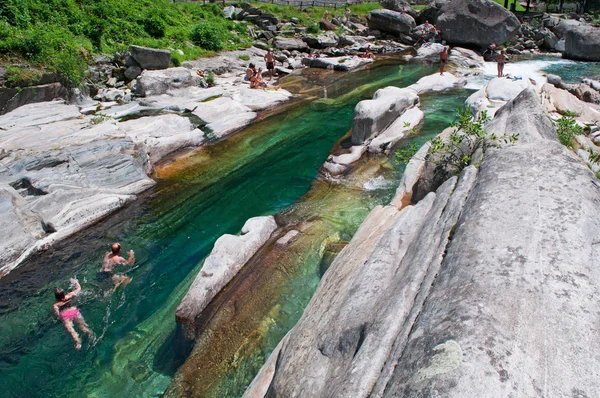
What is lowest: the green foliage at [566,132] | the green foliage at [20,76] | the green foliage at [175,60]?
the green foliage at [175,60]

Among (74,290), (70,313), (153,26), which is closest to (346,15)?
(153,26)

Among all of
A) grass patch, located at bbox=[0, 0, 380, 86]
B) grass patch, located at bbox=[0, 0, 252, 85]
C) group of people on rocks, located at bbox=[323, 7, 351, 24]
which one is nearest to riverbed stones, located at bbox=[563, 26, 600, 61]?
group of people on rocks, located at bbox=[323, 7, 351, 24]

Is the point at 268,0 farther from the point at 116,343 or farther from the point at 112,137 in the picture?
the point at 116,343

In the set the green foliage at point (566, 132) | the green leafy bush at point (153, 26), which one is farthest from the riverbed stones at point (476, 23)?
the green foliage at point (566, 132)

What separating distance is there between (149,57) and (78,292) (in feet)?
57.6

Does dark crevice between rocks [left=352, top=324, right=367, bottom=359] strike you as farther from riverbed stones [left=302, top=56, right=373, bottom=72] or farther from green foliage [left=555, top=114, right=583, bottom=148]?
riverbed stones [left=302, top=56, right=373, bottom=72]

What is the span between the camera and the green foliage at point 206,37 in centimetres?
3033

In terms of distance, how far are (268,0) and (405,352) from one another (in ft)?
164

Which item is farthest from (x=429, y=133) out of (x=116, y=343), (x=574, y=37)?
(x=574, y=37)

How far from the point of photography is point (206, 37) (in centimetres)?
3064

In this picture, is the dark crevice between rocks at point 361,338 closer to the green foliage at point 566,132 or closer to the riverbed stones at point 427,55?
the green foliage at point 566,132

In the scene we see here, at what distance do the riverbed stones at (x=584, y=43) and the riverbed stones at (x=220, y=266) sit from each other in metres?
34.1

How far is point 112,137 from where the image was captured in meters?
14.7

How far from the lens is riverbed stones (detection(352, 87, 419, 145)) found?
52.0 feet
